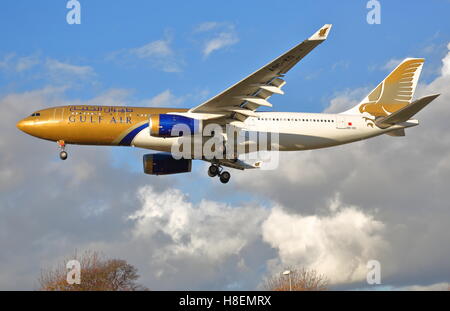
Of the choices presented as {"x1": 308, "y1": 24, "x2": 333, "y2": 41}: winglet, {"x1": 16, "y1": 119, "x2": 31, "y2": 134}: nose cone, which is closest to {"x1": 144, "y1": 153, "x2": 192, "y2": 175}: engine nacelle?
{"x1": 16, "y1": 119, "x2": 31, "y2": 134}: nose cone

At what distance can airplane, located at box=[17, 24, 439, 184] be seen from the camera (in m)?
38.0

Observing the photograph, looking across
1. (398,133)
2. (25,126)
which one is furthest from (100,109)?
(398,133)

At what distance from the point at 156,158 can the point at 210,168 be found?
13.2 ft

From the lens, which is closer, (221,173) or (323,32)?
(323,32)

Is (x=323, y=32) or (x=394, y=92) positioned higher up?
(x=394, y=92)

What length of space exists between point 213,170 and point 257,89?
342 inches

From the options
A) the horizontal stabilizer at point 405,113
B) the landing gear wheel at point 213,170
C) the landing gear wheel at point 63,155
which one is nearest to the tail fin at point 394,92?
the horizontal stabilizer at point 405,113

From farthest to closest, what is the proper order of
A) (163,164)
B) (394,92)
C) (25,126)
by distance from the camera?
(394,92) < (163,164) < (25,126)

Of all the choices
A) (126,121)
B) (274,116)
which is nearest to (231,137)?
(274,116)

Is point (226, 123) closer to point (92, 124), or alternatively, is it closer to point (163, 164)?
point (163, 164)

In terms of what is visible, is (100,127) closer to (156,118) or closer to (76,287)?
(156,118)

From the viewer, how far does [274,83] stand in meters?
37.2

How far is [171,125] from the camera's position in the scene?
3794cm

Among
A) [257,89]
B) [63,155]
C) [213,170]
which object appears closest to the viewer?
[257,89]
